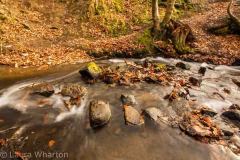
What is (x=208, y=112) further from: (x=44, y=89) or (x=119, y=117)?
(x=44, y=89)

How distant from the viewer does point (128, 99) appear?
929 cm

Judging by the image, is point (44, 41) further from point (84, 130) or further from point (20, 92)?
point (84, 130)

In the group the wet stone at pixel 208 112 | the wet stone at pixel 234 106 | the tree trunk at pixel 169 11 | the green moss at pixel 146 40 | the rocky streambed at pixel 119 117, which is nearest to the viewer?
the rocky streambed at pixel 119 117

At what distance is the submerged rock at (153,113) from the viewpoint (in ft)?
27.7

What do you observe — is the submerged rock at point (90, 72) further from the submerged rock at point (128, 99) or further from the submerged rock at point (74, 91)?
the submerged rock at point (128, 99)

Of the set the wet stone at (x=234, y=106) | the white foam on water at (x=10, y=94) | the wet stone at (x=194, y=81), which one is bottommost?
the wet stone at (x=234, y=106)

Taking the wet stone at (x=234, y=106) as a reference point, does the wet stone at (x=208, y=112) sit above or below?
above

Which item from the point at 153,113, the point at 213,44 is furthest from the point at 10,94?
the point at 213,44

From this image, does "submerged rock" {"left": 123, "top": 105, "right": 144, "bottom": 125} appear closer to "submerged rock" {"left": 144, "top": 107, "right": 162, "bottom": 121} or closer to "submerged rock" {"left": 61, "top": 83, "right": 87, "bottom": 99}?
"submerged rock" {"left": 144, "top": 107, "right": 162, "bottom": 121}

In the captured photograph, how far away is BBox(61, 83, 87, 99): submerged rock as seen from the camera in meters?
9.55

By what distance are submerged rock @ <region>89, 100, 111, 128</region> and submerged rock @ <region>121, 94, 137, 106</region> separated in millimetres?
740

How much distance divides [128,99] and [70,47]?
6214 mm

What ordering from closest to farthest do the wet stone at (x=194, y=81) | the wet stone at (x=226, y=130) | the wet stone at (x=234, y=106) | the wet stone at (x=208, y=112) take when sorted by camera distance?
the wet stone at (x=226, y=130) < the wet stone at (x=208, y=112) < the wet stone at (x=234, y=106) < the wet stone at (x=194, y=81)

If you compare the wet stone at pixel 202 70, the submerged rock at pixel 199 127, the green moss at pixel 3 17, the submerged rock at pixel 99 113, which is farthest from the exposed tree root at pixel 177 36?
the green moss at pixel 3 17
